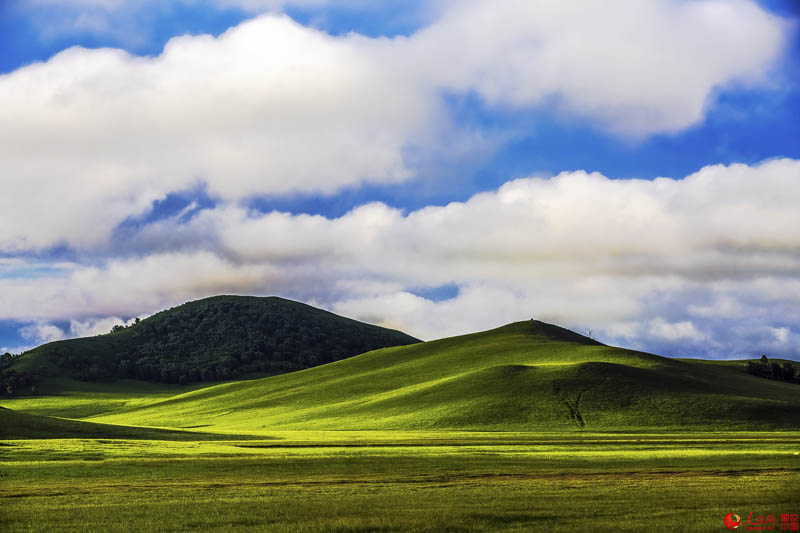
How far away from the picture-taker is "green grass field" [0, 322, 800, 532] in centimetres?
3284

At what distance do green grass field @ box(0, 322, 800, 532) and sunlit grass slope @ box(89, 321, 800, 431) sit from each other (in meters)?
0.66

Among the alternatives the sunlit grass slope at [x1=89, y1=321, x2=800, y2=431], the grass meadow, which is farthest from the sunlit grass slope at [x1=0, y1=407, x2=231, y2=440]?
the sunlit grass slope at [x1=89, y1=321, x2=800, y2=431]

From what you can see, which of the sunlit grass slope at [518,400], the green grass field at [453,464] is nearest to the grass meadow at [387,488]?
the green grass field at [453,464]

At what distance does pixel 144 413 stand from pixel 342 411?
72.1m

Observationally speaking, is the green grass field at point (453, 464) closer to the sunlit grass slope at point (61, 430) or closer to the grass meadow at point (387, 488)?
the grass meadow at point (387, 488)

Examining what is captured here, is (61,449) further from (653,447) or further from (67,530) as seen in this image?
(653,447)

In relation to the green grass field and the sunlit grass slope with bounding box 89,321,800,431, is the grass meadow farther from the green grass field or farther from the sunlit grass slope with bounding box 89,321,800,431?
the sunlit grass slope with bounding box 89,321,800,431

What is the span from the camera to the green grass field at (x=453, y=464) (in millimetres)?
32844

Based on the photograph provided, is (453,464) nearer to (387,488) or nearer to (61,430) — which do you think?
(387,488)

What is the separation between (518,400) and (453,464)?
80.7 metres

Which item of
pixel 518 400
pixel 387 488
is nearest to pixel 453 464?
pixel 387 488

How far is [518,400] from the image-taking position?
137 m

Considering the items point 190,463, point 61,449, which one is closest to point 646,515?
point 190,463

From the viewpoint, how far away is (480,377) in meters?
156
